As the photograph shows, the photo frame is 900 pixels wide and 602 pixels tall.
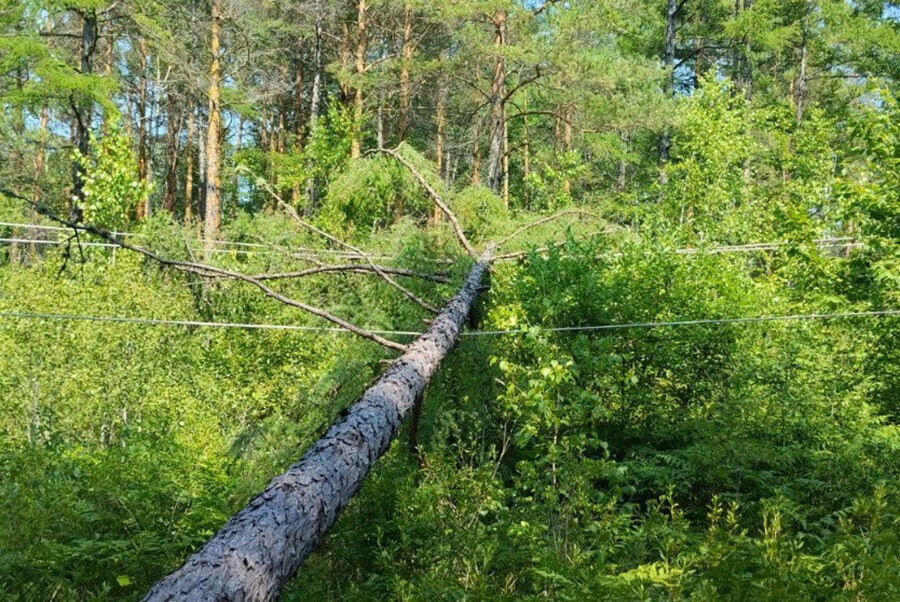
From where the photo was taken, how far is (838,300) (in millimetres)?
5859

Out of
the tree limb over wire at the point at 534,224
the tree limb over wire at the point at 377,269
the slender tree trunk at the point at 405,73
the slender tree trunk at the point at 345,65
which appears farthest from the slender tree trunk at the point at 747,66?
the tree limb over wire at the point at 377,269

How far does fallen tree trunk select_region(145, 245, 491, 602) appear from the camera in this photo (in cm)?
179

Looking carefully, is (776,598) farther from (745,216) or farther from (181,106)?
(181,106)

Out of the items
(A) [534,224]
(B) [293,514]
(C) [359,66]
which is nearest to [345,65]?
(C) [359,66]

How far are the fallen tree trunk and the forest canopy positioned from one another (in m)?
0.16

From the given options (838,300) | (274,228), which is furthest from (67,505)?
(838,300)

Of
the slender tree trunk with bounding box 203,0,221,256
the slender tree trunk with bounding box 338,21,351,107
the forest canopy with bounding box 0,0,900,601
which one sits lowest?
the forest canopy with bounding box 0,0,900,601

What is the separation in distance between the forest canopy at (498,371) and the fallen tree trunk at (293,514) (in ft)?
0.53

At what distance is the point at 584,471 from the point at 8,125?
27755mm

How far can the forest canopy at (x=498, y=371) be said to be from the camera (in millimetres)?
3602

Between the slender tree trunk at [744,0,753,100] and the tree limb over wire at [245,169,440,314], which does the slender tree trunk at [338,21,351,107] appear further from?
the slender tree trunk at [744,0,753,100]

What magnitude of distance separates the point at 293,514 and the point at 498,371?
12.7ft

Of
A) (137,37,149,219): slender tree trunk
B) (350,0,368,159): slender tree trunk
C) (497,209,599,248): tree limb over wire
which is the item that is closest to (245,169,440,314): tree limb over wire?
(497,209,599,248): tree limb over wire

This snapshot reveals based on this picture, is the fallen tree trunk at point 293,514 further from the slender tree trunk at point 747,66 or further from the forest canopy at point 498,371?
the slender tree trunk at point 747,66
